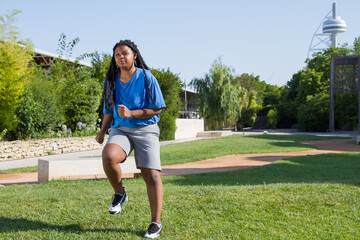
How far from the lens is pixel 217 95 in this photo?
43.1m

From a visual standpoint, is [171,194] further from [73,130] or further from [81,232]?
[73,130]

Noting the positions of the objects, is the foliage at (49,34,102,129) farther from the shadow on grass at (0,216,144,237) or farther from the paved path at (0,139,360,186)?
the shadow on grass at (0,216,144,237)

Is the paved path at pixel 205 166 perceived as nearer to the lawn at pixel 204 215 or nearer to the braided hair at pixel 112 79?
the lawn at pixel 204 215

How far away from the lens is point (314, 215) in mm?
4859

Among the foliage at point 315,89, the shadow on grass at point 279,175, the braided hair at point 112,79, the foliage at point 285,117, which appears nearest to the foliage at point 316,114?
the foliage at point 315,89

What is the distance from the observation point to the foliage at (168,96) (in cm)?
2781

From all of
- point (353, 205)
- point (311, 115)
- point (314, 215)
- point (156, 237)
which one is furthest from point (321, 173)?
point (311, 115)

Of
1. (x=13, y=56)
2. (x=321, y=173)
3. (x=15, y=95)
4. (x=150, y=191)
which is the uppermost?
(x=13, y=56)

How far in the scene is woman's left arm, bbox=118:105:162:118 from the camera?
12.0ft

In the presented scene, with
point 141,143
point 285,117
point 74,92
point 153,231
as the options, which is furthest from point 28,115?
point 285,117

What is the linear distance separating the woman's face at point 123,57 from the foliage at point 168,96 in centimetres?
2336

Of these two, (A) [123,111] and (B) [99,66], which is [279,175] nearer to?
(A) [123,111]

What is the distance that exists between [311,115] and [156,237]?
135 feet

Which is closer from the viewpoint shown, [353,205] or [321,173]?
[353,205]
